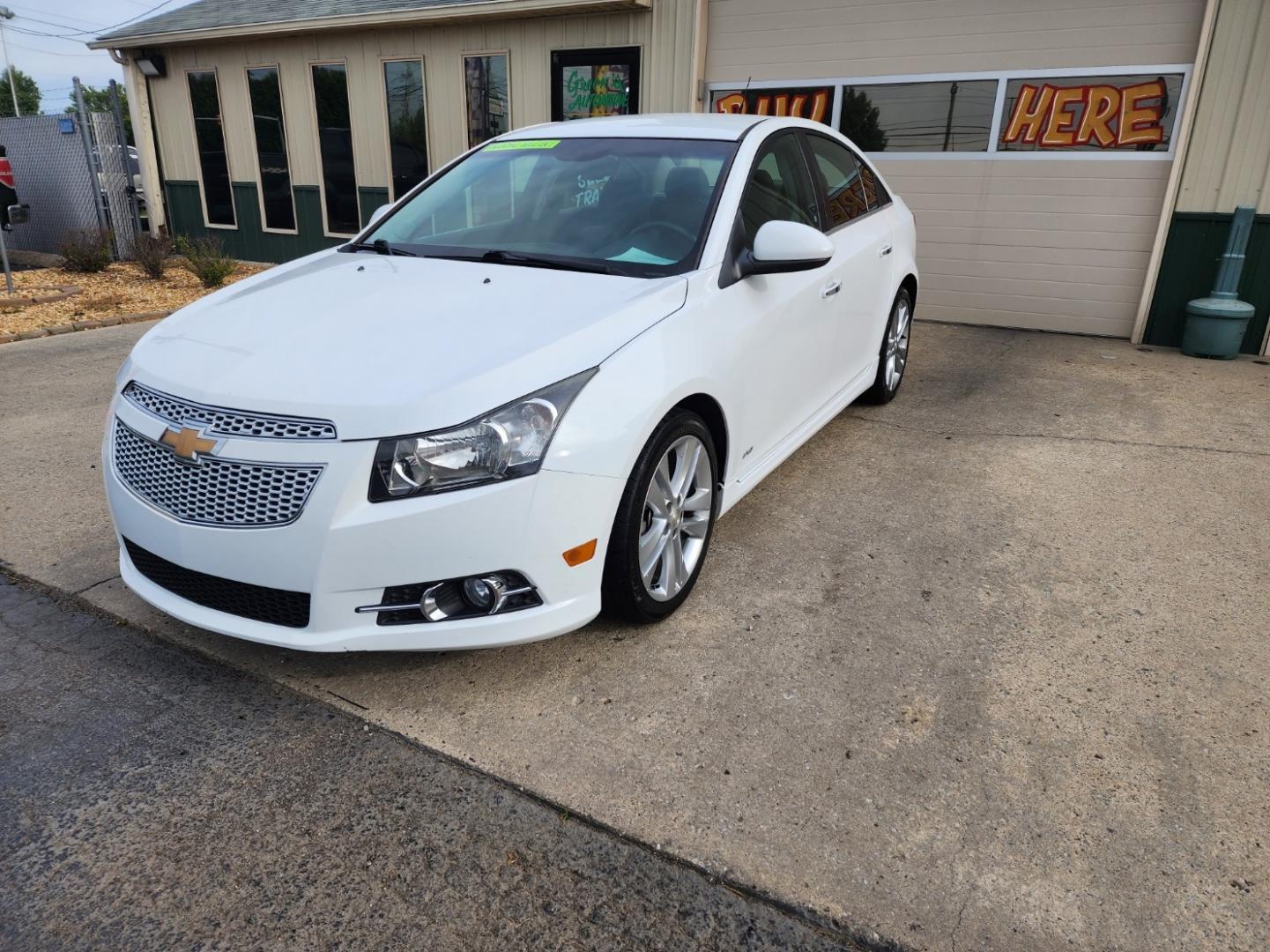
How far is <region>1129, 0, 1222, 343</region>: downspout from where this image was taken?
679cm

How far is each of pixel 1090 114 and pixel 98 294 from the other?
9.87 metres

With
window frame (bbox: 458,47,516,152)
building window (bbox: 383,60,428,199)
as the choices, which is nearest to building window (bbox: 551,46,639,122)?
window frame (bbox: 458,47,516,152)

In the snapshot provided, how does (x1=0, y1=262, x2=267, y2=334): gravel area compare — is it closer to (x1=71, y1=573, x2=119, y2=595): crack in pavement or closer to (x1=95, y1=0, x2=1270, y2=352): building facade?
(x1=95, y1=0, x2=1270, y2=352): building facade

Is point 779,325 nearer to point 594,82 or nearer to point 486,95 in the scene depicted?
point 594,82

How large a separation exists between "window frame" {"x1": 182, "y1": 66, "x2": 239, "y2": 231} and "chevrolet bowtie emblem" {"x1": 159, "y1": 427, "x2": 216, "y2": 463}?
1123cm

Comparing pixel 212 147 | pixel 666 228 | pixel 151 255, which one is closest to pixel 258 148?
pixel 212 147

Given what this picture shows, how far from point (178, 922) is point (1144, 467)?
4663 mm

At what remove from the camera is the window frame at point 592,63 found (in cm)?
915

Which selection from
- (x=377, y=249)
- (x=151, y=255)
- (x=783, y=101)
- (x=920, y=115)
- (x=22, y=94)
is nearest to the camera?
(x=377, y=249)

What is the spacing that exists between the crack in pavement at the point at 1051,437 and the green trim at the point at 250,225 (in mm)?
8472

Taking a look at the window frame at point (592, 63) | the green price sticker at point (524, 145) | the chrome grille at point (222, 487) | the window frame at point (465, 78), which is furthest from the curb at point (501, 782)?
the window frame at point (465, 78)

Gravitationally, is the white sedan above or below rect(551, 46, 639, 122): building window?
below

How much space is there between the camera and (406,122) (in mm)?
10625

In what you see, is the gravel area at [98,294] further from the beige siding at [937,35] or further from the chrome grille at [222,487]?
the chrome grille at [222,487]
